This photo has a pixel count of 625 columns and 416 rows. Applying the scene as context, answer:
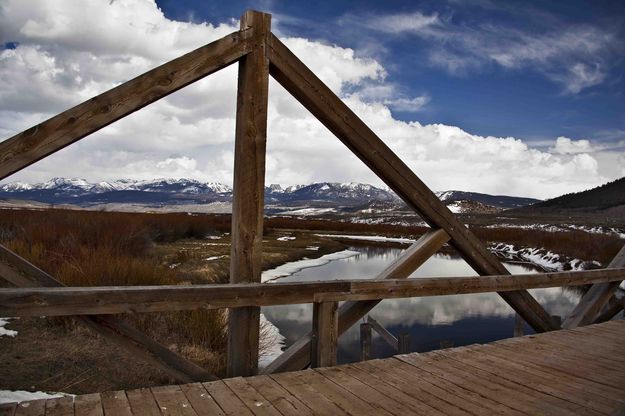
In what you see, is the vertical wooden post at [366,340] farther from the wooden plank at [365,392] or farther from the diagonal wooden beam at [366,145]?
the wooden plank at [365,392]

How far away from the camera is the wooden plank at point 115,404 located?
9.48ft

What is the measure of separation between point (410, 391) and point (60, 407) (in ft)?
7.48

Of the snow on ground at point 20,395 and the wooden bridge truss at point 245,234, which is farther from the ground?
the wooden bridge truss at point 245,234

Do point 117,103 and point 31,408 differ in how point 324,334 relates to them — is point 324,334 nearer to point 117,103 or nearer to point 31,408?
point 31,408

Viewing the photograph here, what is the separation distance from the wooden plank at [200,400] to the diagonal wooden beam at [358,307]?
1.89ft

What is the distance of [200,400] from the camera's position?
3.14 meters

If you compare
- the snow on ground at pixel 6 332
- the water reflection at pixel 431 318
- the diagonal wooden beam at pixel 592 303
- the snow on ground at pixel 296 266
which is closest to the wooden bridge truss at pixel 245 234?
the diagonal wooden beam at pixel 592 303

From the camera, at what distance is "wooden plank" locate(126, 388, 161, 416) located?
9.58ft

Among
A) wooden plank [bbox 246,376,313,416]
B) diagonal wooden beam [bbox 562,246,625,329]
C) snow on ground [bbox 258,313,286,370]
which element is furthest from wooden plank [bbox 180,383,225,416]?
diagonal wooden beam [bbox 562,246,625,329]

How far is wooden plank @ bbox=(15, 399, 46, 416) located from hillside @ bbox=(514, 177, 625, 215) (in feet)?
347

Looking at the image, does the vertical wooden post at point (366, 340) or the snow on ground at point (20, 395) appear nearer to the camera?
the snow on ground at point (20, 395)

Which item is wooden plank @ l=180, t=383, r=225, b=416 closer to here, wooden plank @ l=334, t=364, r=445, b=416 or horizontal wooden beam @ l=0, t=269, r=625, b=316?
horizontal wooden beam @ l=0, t=269, r=625, b=316

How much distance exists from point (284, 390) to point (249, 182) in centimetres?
146

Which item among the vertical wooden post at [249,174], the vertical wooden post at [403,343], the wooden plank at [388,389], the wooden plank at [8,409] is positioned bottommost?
the vertical wooden post at [403,343]
